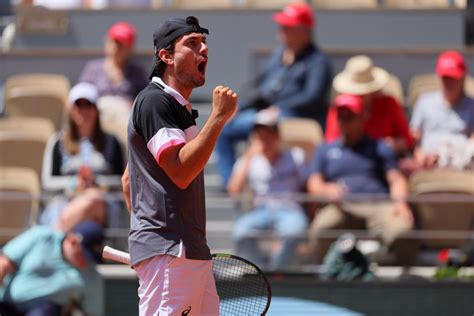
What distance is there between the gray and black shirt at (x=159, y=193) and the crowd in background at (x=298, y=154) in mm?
3263

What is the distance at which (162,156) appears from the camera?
12.6 ft

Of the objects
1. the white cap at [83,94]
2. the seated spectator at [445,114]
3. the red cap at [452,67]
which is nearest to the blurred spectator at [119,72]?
the white cap at [83,94]

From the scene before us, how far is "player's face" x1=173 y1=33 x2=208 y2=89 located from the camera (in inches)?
159

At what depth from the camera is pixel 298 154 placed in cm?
836

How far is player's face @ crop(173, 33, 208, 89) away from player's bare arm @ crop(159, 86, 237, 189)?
24 centimetres

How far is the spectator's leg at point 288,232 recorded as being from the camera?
25.0ft

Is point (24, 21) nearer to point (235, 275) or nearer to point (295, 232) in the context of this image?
point (295, 232)

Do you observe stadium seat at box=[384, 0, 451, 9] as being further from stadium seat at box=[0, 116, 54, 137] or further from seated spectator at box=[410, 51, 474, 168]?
stadium seat at box=[0, 116, 54, 137]

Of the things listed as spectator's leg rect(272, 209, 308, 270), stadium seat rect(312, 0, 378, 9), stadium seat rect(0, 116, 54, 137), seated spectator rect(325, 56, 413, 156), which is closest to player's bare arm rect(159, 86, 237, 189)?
spectator's leg rect(272, 209, 308, 270)

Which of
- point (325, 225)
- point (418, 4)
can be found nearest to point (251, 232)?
point (325, 225)

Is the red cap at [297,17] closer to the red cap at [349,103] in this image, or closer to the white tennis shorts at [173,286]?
the red cap at [349,103]

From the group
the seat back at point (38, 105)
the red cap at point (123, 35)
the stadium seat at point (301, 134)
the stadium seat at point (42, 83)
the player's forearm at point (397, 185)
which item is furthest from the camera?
the stadium seat at point (42, 83)

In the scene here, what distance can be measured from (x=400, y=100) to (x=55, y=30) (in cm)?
336

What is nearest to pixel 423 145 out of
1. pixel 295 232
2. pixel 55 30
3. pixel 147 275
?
pixel 295 232
